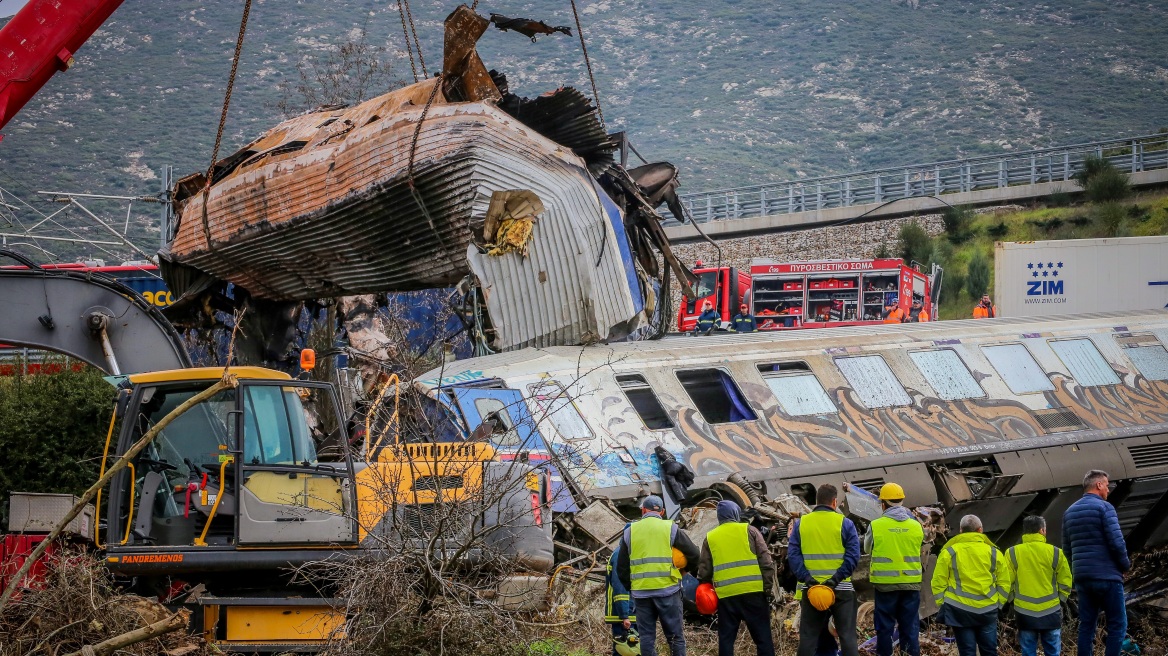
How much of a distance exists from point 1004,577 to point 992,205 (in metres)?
36.8

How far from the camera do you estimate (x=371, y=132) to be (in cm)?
1252

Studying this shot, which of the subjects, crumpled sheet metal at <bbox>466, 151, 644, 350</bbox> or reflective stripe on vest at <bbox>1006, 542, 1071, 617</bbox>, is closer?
reflective stripe on vest at <bbox>1006, 542, 1071, 617</bbox>

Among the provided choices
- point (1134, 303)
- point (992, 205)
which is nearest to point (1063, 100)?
point (992, 205)

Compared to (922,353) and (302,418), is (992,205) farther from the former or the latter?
(302,418)

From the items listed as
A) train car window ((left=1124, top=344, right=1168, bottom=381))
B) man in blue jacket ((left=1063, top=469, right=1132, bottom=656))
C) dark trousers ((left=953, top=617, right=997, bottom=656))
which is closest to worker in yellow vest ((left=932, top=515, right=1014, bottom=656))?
dark trousers ((left=953, top=617, right=997, bottom=656))

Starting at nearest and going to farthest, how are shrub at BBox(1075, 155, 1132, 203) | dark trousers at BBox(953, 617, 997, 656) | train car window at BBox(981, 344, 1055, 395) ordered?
dark trousers at BBox(953, 617, 997, 656) → train car window at BBox(981, 344, 1055, 395) → shrub at BBox(1075, 155, 1132, 203)

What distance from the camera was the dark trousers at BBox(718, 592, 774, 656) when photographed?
31.2 ft

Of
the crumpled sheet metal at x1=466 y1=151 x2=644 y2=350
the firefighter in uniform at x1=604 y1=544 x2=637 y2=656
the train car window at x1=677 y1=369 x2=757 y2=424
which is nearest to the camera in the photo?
the firefighter in uniform at x1=604 y1=544 x2=637 y2=656

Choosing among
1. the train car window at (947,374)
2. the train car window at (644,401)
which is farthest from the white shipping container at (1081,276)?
the train car window at (644,401)

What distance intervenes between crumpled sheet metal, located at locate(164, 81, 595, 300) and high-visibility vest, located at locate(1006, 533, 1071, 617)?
5.81 m

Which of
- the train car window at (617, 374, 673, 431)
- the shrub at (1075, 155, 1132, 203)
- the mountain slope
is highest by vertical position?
the mountain slope

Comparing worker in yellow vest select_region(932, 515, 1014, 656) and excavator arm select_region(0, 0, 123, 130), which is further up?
excavator arm select_region(0, 0, 123, 130)

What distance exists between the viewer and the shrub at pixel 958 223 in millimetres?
43969

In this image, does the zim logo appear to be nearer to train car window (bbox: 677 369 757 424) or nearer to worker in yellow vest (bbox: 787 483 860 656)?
train car window (bbox: 677 369 757 424)
